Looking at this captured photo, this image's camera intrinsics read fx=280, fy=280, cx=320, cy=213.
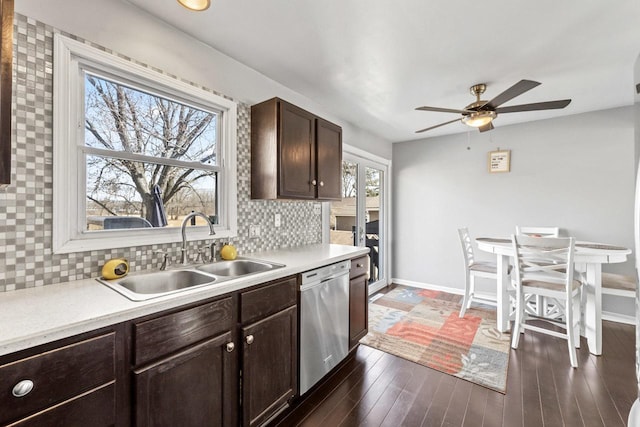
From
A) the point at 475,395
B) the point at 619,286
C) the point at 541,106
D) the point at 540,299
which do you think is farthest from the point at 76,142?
the point at 619,286

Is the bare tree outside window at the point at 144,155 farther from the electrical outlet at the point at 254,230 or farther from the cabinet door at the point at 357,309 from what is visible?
the cabinet door at the point at 357,309

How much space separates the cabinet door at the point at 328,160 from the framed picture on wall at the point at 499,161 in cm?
243

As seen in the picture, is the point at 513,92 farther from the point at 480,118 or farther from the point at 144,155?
the point at 144,155

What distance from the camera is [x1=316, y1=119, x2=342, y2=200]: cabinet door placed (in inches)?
101

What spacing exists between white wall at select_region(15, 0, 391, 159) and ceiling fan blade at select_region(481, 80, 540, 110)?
1.86 meters

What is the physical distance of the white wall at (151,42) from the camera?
1.39m

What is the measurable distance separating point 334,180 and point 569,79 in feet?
7.45

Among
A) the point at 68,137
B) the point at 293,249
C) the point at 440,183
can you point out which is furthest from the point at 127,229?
the point at 440,183

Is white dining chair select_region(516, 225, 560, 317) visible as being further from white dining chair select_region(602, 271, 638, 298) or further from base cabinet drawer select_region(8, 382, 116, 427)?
Answer: base cabinet drawer select_region(8, 382, 116, 427)

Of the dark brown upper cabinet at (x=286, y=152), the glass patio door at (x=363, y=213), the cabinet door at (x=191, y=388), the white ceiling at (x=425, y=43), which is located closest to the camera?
the cabinet door at (x=191, y=388)

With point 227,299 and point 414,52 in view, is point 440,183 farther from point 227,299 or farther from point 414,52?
point 227,299

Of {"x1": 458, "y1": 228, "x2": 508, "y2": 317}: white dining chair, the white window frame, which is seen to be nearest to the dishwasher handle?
the white window frame

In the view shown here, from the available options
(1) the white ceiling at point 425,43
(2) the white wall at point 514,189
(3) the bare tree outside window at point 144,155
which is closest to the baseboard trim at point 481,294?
(2) the white wall at point 514,189

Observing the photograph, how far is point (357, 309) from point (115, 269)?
71.3 inches
